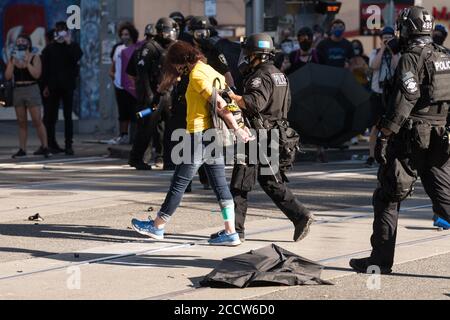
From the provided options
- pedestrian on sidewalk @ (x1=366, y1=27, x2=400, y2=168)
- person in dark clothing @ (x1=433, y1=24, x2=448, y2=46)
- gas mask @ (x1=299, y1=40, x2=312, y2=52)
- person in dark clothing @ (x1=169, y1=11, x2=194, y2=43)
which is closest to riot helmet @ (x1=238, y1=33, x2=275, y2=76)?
person in dark clothing @ (x1=169, y1=11, x2=194, y2=43)

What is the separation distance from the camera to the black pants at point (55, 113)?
61.0ft

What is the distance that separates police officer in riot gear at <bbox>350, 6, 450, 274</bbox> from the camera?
8.67 m

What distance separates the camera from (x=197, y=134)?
33.9 ft

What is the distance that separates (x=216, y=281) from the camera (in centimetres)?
862

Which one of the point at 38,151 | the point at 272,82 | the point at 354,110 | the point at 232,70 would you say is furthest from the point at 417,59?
the point at 38,151

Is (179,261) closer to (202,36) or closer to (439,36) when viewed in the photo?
(202,36)

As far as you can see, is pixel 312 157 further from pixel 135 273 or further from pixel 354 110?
pixel 135 273

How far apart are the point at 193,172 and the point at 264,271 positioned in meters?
2.01

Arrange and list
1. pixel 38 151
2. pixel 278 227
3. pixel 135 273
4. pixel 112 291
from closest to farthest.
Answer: pixel 112 291 < pixel 135 273 < pixel 278 227 < pixel 38 151

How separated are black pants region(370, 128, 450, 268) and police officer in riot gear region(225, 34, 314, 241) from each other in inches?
60.4

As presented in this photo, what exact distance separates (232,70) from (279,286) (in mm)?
7170

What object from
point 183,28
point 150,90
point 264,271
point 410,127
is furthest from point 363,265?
point 183,28

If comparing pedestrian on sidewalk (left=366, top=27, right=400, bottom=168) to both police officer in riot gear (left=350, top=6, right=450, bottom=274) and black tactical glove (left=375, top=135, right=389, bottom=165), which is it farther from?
black tactical glove (left=375, top=135, right=389, bottom=165)

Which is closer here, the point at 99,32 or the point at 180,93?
the point at 180,93
